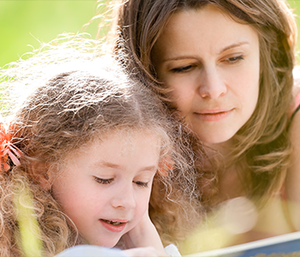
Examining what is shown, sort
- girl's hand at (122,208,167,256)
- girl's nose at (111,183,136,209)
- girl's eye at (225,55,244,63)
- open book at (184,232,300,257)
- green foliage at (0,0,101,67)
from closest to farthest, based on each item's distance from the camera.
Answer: open book at (184,232,300,257), girl's nose at (111,183,136,209), girl's hand at (122,208,167,256), girl's eye at (225,55,244,63), green foliage at (0,0,101,67)

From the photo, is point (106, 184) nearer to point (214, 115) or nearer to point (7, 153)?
point (7, 153)

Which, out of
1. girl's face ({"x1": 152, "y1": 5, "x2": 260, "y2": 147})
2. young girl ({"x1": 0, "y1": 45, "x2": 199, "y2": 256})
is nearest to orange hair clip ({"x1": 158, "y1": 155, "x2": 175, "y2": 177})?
young girl ({"x1": 0, "y1": 45, "x2": 199, "y2": 256})

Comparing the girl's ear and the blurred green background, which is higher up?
the blurred green background

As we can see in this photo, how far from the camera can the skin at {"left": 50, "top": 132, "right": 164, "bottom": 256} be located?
1106 millimetres

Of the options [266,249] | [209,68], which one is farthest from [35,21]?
[266,249]

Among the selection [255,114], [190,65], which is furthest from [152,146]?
[255,114]

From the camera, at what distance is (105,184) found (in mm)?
1110

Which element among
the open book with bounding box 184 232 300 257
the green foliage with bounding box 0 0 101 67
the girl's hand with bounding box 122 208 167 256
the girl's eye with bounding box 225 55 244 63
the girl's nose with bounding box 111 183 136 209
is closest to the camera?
the open book with bounding box 184 232 300 257

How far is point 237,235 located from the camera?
1.89m

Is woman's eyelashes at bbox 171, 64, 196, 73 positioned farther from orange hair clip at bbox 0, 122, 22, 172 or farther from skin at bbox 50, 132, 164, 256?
orange hair clip at bbox 0, 122, 22, 172

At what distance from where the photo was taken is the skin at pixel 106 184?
1.11 meters

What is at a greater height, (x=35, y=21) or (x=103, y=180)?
(x=35, y=21)

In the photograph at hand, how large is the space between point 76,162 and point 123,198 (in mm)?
171

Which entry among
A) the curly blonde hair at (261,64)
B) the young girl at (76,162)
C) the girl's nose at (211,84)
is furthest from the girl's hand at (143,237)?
the girl's nose at (211,84)
